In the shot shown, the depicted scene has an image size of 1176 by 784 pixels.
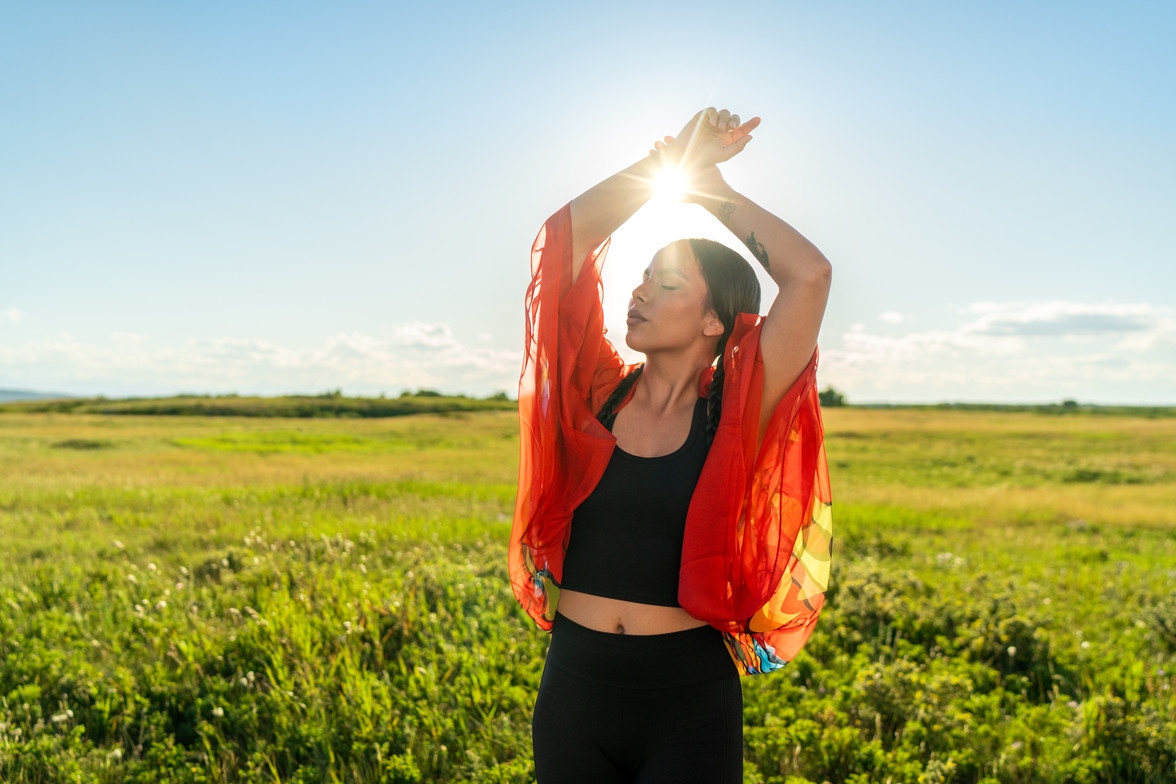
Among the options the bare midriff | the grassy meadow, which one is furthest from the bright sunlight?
the grassy meadow

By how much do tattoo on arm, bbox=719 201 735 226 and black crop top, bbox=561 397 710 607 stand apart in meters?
0.81

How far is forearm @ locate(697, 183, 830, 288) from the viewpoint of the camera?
A: 239 centimetres

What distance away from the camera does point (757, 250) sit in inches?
101

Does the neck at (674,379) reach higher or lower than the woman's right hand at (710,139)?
lower

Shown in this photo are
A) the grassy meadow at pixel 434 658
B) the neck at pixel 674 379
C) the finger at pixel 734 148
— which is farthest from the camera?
the grassy meadow at pixel 434 658

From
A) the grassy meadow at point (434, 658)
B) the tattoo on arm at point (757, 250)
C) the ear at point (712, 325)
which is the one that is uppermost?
the tattoo on arm at point (757, 250)

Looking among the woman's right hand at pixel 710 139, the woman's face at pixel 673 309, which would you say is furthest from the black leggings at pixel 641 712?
the woman's right hand at pixel 710 139

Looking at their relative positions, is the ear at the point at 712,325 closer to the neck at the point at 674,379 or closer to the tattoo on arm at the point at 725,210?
the neck at the point at 674,379

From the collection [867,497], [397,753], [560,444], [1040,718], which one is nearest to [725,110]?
[560,444]

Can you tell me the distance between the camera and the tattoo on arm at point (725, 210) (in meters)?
2.64

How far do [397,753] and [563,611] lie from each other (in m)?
2.84

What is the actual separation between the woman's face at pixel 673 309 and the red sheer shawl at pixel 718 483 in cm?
14

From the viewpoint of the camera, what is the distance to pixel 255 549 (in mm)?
9508

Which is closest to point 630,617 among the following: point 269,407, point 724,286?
point 724,286
